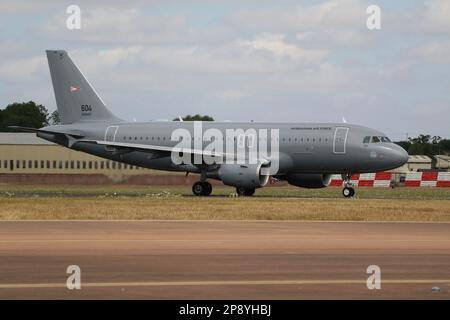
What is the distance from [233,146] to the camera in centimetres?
5378

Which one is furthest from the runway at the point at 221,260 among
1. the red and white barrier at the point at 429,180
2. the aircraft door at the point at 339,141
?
the red and white barrier at the point at 429,180

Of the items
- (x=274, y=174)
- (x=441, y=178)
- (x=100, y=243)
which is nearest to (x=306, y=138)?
(x=274, y=174)

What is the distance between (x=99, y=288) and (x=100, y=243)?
756cm

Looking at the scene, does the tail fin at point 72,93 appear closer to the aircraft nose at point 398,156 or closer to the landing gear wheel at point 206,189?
the landing gear wheel at point 206,189

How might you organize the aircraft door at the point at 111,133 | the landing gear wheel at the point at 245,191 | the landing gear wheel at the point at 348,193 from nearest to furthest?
the landing gear wheel at the point at 348,193 < the landing gear wheel at the point at 245,191 < the aircraft door at the point at 111,133

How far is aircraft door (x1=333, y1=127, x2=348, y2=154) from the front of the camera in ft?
172

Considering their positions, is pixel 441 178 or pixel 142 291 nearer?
pixel 142 291

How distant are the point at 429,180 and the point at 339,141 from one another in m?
21.2

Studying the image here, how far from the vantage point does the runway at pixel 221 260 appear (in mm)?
15250

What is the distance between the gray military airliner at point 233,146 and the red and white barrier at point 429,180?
17.8 m

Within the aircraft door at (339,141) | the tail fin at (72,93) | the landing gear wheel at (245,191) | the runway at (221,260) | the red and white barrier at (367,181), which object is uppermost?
the tail fin at (72,93)

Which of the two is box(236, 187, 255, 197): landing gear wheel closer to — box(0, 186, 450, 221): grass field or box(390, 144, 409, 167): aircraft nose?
box(390, 144, 409, 167): aircraft nose

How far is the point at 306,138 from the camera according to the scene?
53.2 m
